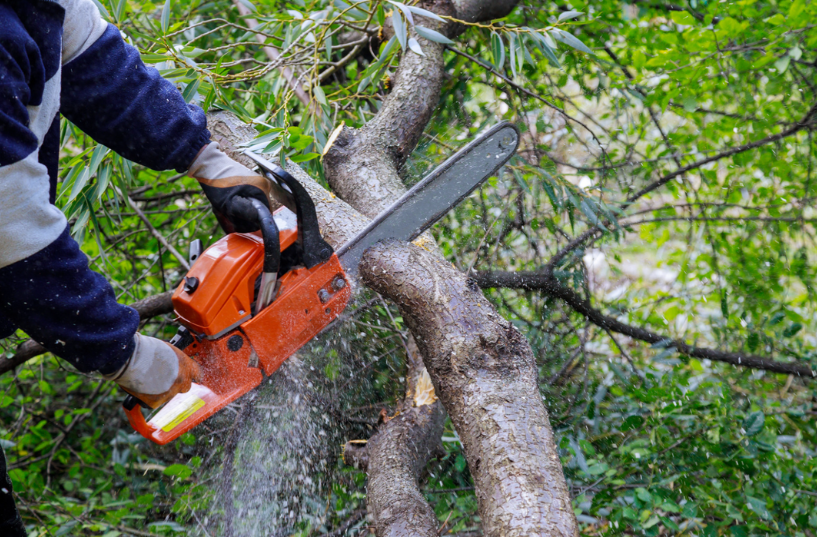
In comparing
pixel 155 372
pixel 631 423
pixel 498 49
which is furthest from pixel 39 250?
pixel 631 423

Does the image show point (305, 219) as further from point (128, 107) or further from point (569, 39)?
point (569, 39)

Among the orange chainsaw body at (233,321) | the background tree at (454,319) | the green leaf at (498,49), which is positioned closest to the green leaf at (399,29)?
the background tree at (454,319)

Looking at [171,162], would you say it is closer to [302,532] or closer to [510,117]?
[302,532]

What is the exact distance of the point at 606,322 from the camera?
281 centimetres

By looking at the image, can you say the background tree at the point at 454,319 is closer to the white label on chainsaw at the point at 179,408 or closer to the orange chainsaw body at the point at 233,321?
the orange chainsaw body at the point at 233,321

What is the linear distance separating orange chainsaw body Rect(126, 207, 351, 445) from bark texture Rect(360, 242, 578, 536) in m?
0.24

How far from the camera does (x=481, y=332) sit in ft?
5.19

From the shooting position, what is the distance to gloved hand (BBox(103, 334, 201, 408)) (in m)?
1.53

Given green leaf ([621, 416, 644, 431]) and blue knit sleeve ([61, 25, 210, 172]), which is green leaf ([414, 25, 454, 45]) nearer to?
blue knit sleeve ([61, 25, 210, 172])

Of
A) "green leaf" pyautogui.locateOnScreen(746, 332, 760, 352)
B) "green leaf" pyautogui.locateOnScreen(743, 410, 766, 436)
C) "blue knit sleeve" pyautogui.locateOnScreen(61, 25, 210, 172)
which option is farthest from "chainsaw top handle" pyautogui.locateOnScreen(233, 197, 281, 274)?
"green leaf" pyautogui.locateOnScreen(746, 332, 760, 352)

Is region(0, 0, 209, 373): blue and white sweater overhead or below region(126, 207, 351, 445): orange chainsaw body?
overhead

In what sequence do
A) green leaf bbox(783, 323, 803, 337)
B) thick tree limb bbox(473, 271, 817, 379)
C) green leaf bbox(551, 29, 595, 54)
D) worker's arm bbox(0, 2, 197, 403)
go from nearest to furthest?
worker's arm bbox(0, 2, 197, 403) < green leaf bbox(551, 29, 595, 54) < thick tree limb bbox(473, 271, 817, 379) < green leaf bbox(783, 323, 803, 337)

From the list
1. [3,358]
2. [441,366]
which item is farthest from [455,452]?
[3,358]

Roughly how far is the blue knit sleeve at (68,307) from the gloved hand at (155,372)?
0.23ft
